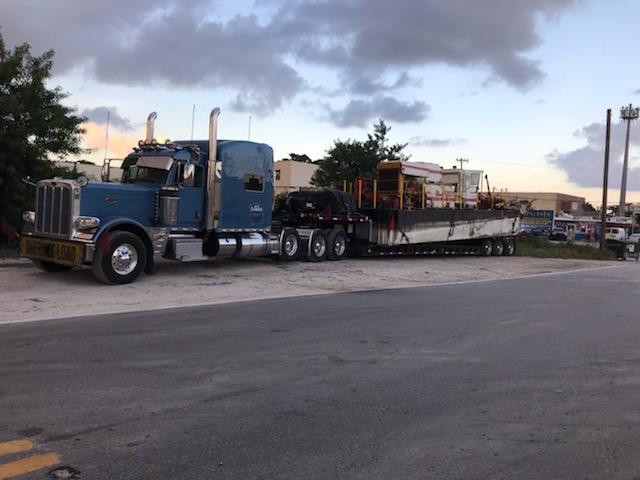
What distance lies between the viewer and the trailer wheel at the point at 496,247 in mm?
28375

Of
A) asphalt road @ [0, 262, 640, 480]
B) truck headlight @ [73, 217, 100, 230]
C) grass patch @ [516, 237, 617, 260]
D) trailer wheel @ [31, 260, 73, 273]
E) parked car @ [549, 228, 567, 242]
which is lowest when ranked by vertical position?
asphalt road @ [0, 262, 640, 480]

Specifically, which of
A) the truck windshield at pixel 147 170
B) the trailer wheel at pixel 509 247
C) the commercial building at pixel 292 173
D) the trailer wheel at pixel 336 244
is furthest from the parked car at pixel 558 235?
the truck windshield at pixel 147 170

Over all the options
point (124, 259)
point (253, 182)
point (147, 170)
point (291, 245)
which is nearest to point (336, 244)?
point (291, 245)

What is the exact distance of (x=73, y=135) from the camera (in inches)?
687

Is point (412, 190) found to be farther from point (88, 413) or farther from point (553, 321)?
point (88, 413)

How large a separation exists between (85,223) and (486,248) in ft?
66.8

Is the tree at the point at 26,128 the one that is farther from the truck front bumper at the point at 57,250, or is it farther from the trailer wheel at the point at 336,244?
the trailer wheel at the point at 336,244

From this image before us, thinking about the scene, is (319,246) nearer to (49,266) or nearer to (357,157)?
(49,266)

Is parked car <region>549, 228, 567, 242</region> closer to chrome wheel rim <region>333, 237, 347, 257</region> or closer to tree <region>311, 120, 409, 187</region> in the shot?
tree <region>311, 120, 409, 187</region>

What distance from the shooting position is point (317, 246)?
19109 mm

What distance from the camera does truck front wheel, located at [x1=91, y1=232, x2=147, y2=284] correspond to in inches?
462

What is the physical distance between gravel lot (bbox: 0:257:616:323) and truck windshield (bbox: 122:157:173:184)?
224 centimetres

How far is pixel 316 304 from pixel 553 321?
4039 millimetres

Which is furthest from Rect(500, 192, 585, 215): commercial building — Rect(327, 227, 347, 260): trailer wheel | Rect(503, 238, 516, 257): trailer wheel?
Rect(327, 227, 347, 260): trailer wheel
